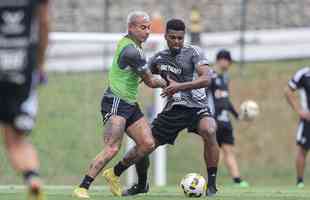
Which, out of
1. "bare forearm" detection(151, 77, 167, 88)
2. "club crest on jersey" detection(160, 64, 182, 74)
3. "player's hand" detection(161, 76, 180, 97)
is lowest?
"player's hand" detection(161, 76, 180, 97)

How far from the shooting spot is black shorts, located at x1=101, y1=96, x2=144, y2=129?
1234 centimetres

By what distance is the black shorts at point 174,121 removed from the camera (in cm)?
1288

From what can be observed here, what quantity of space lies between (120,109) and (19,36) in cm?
429

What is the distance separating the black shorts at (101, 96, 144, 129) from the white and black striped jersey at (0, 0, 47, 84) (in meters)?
4.23

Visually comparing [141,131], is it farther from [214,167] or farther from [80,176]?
[80,176]

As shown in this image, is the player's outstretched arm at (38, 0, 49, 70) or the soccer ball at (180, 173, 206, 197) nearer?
the player's outstretched arm at (38, 0, 49, 70)

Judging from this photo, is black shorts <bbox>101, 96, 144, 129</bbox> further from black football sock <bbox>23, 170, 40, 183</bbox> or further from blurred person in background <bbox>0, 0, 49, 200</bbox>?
black football sock <bbox>23, 170, 40, 183</bbox>

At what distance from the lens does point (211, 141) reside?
501 inches

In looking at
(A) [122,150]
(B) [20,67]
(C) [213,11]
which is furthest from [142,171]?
(C) [213,11]

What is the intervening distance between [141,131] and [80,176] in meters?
10.0

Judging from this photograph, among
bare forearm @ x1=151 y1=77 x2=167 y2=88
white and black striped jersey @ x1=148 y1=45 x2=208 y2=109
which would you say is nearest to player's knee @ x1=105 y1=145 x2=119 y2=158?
bare forearm @ x1=151 y1=77 x2=167 y2=88

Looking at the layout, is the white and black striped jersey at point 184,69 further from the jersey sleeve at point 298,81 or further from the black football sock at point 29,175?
the jersey sleeve at point 298,81

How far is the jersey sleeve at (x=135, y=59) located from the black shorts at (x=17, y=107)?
4025 millimetres

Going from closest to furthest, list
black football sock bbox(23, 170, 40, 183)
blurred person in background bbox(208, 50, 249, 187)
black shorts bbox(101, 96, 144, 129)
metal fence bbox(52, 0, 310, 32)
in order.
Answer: black football sock bbox(23, 170, 40, 183) < black shorts bbox(101, 96, 144, 129) < blurred person in background bbox(208, 50, 249, 187) < metal fence bbox(52, 0, 310, 32)
